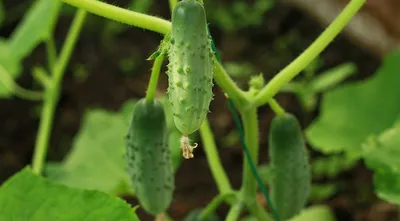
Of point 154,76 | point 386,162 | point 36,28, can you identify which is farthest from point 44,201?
point 36,28

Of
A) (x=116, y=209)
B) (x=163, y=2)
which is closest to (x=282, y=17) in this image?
(x=163, y=2)

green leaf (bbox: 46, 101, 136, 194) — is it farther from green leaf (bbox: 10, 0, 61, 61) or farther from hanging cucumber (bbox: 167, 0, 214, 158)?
hanging cucumber (bbox: 167, 0, 214, 158)

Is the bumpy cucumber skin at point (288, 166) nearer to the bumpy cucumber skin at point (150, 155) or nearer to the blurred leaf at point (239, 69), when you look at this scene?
the bumpy cucumber skin at point (150, 155)

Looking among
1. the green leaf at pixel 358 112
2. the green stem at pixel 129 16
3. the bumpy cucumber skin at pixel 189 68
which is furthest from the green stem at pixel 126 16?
the green leaf at pixel 358 112

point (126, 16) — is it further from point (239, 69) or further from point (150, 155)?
point (239, 69)

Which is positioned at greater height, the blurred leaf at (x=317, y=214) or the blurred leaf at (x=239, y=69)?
the blurred leaf at (x=317, y=214)

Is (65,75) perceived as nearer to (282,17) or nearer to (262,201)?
(282,17)
